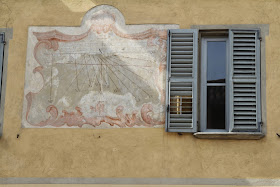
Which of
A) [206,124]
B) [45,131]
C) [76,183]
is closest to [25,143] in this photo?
[45,131]

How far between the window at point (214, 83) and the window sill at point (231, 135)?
5 cm

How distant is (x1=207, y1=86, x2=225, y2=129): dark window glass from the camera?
8.80m

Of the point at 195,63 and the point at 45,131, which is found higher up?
the point at 195,63

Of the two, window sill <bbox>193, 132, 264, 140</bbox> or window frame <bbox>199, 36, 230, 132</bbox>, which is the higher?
window frame <bbox>199, 36, 230, 132</bbox>

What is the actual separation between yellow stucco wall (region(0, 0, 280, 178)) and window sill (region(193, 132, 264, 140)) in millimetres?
73

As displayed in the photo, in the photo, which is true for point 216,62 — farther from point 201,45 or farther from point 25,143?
point 25,143

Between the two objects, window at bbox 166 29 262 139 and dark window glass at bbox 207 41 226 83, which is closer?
window at bbox 166 29 262 139

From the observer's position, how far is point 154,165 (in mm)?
8633

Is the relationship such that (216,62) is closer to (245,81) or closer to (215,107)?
(245,81)

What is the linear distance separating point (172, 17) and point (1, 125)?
2.96 meters

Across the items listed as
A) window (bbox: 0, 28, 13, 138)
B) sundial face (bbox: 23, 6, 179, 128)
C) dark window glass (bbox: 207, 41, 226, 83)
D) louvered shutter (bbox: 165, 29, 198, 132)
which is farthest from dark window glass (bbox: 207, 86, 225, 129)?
window (bbox: 0, 28, 13, 138)

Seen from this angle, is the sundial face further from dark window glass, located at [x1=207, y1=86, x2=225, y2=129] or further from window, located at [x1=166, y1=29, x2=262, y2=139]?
dark window glass, located at [x1=207, y1=86, x2=225, y2=129]

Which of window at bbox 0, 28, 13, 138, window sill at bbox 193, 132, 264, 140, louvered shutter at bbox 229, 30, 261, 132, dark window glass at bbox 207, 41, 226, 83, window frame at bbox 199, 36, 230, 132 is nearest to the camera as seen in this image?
window sill at bbox 193, 132, 264, 140

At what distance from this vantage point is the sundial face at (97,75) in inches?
348
